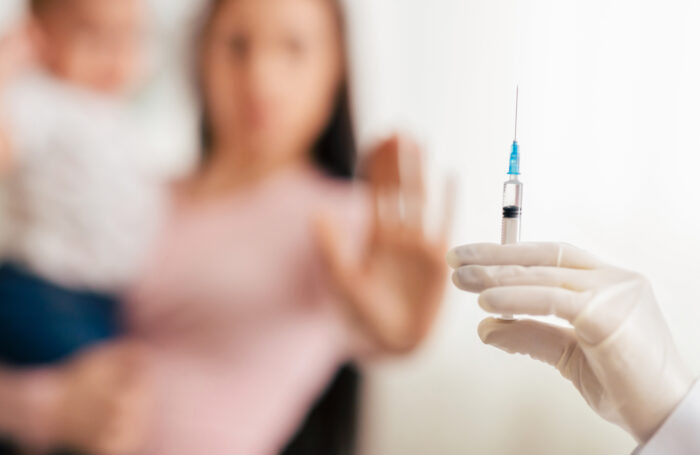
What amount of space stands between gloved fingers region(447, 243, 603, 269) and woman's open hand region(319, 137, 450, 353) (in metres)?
0.36

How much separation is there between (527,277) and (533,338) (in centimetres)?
14

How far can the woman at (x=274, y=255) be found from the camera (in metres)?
1.09

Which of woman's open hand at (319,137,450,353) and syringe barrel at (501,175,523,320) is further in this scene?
woman's open hand at (319,137,450,353)

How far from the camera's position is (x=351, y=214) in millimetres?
1168

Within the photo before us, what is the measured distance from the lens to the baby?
1.02 m

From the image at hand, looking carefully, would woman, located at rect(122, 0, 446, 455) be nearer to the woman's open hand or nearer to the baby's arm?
the woman's open hand

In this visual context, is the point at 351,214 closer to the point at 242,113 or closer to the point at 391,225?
the point at 391,225

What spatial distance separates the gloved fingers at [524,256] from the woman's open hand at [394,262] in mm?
359

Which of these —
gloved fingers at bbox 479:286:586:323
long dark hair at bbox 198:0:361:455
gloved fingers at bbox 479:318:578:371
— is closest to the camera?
gloved fingers at bbox 479:286:586:323

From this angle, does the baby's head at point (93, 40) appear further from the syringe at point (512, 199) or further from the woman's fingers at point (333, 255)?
the syringe at point (512, 199)

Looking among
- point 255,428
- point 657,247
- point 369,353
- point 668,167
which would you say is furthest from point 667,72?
point 255,428

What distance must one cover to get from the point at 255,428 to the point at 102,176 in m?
0.51

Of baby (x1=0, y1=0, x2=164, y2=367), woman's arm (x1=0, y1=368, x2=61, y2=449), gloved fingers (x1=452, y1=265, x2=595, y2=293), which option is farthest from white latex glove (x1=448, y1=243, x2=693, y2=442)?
woman's arm (x1=0, y1=368, x2=61, y2=449)

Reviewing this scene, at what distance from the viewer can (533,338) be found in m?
0.89
